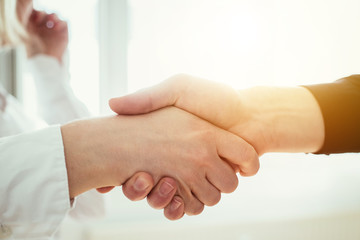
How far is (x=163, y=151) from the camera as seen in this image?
82 centimetres

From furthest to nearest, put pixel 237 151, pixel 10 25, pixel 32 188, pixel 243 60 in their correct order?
1. pixel 243 60
2. pixel 10 25
3. pixel 237 151
4. pixel 32 188

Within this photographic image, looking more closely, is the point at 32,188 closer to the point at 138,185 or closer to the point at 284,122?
the point at 138,185

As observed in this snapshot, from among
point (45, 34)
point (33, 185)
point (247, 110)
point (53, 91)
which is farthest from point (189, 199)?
point (45, 34)

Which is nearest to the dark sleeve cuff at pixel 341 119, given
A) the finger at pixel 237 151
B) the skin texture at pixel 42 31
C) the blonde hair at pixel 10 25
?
the finger at pixel 237 151

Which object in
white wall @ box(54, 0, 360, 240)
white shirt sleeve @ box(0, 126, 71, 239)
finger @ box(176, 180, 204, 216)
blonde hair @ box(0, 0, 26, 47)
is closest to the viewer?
white shirt sleeve @ box(0, 126, 71, 239)

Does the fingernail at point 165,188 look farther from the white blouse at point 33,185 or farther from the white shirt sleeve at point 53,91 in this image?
the white shirt sleeve at point 53,91

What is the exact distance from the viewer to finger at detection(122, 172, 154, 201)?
78 centimetres

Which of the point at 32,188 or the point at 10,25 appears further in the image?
the point at 10,25

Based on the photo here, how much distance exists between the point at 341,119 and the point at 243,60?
0.85 metres

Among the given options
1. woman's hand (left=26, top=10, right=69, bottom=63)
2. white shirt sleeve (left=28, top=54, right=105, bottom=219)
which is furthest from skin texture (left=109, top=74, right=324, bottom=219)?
woman's hand (left=26, top=10, right=69, bottom=63)

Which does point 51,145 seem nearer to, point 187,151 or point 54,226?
point 54,226

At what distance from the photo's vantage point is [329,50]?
159 cm

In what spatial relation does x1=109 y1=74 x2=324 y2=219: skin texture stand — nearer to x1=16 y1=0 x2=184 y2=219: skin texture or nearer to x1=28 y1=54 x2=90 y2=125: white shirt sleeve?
x1=28 y1=54 x2=90 y2=125: white shirt sleeve

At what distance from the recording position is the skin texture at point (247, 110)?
83cm
